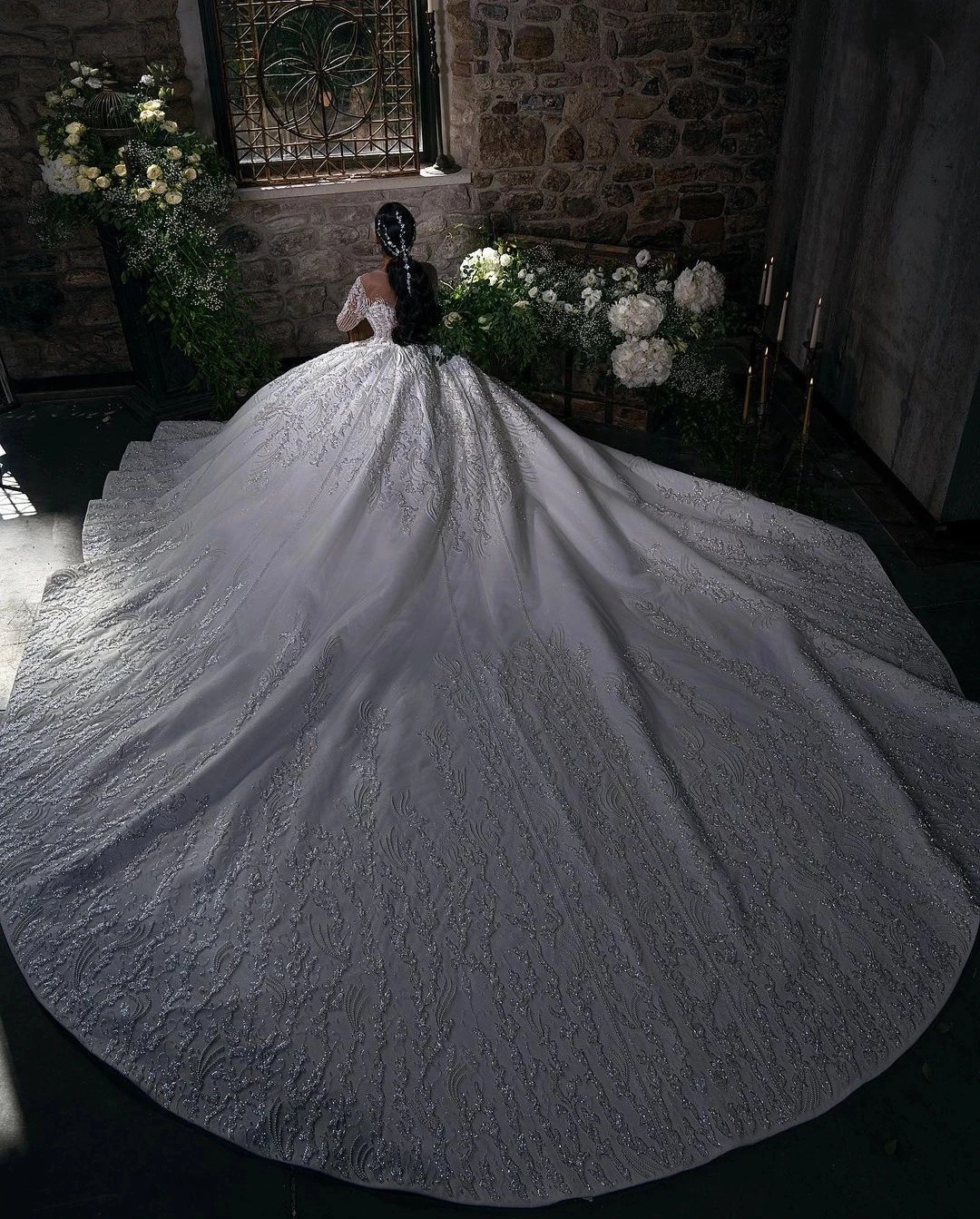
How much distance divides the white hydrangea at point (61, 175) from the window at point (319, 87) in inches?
40.0

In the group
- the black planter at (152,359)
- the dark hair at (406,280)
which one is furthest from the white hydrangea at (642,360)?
the black planter at (152,359)

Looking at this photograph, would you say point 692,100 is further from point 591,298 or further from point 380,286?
point 380,286

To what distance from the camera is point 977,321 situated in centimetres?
445

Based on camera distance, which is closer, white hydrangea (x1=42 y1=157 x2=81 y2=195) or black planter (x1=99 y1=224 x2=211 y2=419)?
white hydrangea (x1=42 y1=157 x2=81 y2=195)

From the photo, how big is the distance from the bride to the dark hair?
0.8 inches

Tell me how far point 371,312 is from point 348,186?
2.24 meters

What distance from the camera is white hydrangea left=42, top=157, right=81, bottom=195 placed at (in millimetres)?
5281

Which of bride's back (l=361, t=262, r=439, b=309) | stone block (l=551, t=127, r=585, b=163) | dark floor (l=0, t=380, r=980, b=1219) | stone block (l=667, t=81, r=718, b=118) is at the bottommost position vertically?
dark floor (l=0, t=380, r=980, b=1219)

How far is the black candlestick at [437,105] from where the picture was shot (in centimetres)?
593

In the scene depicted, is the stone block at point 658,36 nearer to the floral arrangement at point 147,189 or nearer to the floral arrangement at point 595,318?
the floral arrangement at point 595,318

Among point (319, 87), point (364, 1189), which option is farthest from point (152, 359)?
point (364, 1189)

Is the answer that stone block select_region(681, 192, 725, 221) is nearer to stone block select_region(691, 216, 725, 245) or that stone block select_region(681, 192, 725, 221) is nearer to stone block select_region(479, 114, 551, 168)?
stone block select_region(691, 216, 725, 245)

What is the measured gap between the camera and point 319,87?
601 centimetres

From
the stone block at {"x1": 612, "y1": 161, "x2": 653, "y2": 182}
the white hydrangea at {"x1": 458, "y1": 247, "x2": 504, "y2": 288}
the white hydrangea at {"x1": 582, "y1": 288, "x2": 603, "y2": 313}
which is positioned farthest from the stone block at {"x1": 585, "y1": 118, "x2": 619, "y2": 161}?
the white hydrangea at {"x1": 582, "y1": 288, "x2": 603, "y2": 313}
